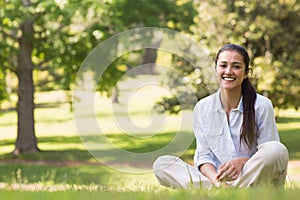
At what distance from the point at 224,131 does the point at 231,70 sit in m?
0.43

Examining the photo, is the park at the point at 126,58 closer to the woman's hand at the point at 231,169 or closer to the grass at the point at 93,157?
the grass at the point at 93,157

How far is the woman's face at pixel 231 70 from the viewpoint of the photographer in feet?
17.3

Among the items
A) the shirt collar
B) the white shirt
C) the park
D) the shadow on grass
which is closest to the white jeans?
the white shirt

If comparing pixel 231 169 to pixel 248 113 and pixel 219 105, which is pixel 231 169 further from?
pixel 219 105

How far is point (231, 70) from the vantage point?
5254 mm

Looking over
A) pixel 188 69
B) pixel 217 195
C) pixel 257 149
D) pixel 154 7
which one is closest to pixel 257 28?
pixel 188 69

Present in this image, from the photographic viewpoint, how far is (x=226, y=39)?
21.5 metres

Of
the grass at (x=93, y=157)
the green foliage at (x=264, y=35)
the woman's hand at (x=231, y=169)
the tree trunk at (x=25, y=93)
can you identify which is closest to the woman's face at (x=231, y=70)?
the woman's hand at (x=231, y=169)

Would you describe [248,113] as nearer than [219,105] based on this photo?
Yes

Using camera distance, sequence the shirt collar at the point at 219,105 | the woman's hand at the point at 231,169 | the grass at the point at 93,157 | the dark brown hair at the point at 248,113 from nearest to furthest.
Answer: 1. the grass at the point at 93,157
2. the woman's hand at the point at 231,169
3. the dark brown hair at the point at 248,113
4. the shirt collar at the point at 219,105

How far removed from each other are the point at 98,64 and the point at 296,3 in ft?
24.3

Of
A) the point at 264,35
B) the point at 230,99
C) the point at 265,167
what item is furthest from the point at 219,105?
the point at 264,35

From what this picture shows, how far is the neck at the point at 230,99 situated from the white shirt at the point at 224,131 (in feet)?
0.12

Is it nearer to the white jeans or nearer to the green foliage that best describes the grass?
the white jeans
